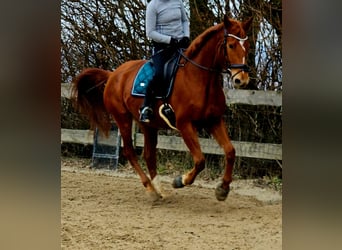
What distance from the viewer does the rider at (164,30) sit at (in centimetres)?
166

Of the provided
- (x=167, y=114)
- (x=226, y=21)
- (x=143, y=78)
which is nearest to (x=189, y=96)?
(x=167, y=114)

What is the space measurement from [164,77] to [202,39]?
0.81ft

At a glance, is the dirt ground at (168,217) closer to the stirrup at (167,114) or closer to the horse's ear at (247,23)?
the stirrup at (167,114)

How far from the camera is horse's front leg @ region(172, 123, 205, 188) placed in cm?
168

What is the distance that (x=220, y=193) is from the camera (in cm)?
162

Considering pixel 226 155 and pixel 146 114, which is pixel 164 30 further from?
pixel 226 155

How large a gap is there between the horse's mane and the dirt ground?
46cm

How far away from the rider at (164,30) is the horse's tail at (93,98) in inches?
9.1

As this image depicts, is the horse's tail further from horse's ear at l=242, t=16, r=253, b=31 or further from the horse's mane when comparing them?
horse's ear at l=242, t=16, r=253, b=31

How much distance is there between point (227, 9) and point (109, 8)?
510 mm

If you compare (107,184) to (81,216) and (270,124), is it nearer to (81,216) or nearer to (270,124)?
(81,216)

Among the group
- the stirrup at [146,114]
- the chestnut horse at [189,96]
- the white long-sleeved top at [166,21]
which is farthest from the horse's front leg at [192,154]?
the white long-sleeved top at [166,21]

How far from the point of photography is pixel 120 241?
1.48m

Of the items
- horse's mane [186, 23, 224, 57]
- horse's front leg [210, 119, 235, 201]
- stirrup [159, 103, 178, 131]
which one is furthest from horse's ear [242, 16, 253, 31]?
stirrup [159, 103, 178, 131]
